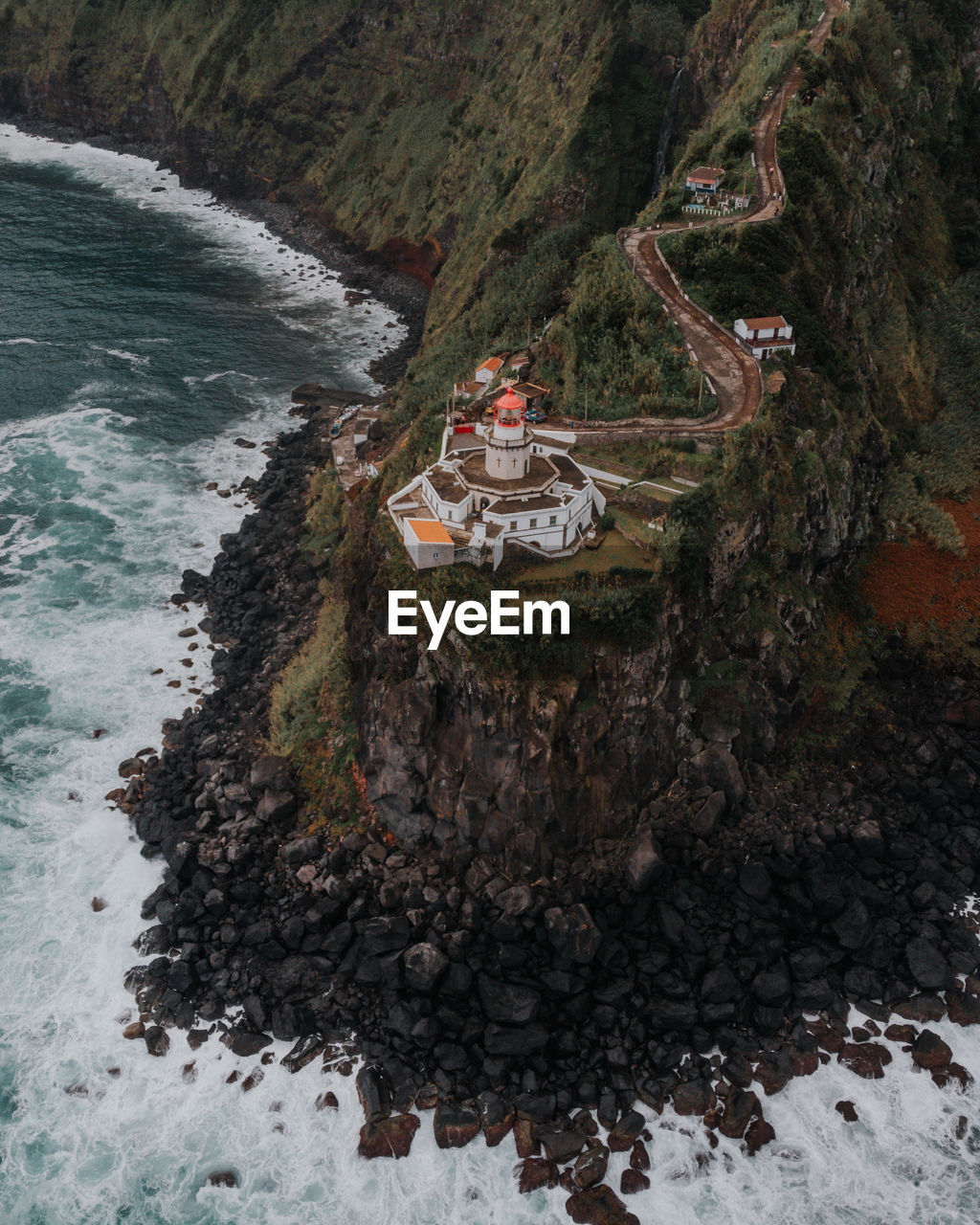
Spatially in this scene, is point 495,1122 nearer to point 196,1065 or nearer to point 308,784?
point 196,1065

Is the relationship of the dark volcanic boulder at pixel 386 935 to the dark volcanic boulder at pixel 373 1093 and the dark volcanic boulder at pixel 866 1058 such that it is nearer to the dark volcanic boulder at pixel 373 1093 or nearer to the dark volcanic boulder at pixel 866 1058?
the dark volcanic boulder at pixel 373 1093

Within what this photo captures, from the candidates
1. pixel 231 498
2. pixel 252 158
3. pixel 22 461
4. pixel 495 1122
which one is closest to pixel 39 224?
pixel 252 158

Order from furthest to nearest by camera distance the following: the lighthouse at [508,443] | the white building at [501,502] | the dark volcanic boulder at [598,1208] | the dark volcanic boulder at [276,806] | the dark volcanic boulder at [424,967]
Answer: the dark volcanic boulder at [276,806], the lighthouse at [508,443], the white building at [501,502], the dark volcanic boulder at [424,967], the dark volcanic boulder at [598,1208]

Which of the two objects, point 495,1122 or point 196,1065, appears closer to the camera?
point 495,1122

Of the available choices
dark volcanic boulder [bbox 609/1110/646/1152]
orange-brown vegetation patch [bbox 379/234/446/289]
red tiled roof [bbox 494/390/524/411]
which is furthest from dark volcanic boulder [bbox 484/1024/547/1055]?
orange-brown vegetation patch [bbox 379/234/446/289]

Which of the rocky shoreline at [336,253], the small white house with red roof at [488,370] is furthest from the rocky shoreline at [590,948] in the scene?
the rocky shoreline at [336,253]

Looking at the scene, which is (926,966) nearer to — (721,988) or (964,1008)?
(964,1008)

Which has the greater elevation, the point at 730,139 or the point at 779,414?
the point at 730,139

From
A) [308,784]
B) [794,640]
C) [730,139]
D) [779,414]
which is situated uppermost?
[730,139]
